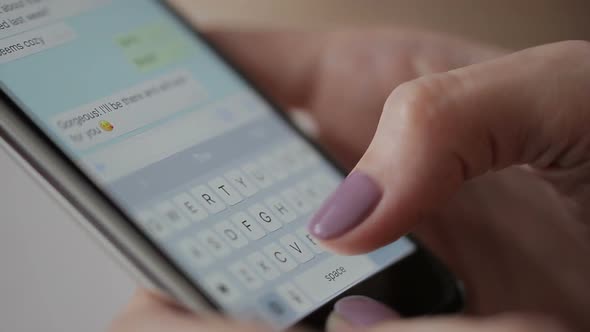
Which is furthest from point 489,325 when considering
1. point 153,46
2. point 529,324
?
point 153,46

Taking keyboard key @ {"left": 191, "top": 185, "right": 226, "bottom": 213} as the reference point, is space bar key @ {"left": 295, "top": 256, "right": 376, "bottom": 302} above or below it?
below

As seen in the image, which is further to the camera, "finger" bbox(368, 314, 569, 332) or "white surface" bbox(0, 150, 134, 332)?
"white surface" bbox(0, 150, 134, 332)

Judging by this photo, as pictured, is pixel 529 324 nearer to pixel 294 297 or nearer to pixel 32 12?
pixel 294 297

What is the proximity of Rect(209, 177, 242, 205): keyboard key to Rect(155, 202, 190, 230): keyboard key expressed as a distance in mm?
23

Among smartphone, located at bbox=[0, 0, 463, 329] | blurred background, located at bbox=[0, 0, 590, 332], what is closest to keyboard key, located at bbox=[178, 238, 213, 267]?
smartphone, located at bbox=[0, 0, 463, 329]

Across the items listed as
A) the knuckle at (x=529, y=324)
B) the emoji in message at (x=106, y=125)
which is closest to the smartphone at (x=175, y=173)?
the emoji in message at (x=106, y=125)

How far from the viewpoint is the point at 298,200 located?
0.40 meters

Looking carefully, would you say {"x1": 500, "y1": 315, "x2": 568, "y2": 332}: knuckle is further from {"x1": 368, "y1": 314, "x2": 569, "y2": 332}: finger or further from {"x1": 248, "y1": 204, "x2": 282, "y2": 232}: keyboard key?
{"x1": 248, "y1": 204, "x2": 282, "y2": 232}: keyboard key

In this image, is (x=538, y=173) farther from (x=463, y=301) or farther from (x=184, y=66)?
(x=184, y=66)

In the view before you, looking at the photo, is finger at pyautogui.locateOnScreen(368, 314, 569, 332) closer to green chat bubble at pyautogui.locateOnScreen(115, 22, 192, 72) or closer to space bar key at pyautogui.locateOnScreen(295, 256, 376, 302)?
space bar key at pyautogui.locateOnScreen(295, 256, 376, 302)

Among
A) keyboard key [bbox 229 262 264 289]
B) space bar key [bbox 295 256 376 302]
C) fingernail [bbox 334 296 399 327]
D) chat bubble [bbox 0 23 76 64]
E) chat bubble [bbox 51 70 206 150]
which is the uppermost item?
chat bubble [bbox 0 23 76 64]

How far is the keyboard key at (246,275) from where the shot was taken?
0.36 metres

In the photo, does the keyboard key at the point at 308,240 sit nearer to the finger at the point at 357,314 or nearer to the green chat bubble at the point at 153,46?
the finger at the point at 357,314

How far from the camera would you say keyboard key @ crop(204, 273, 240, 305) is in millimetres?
347
